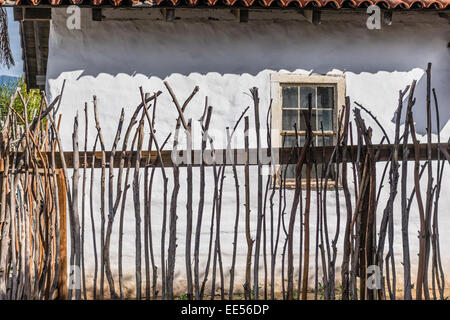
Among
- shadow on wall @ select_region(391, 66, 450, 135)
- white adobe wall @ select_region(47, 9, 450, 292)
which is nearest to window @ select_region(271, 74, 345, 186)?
white adobe wall @ select_region(47, 9, 450, 292)

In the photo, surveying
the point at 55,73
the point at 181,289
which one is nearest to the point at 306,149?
the point at 181,289

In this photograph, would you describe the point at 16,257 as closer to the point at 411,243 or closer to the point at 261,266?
the point at 261,266

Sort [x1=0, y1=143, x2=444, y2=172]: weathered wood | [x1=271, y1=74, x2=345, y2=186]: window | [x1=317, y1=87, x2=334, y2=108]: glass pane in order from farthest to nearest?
1. [x1=317, y1=87, x2=334, y2=108]: glass pane
2. [x1=271, y1=74, x2=345, y2=186]: window
3. [x1=0, y1=143, x2=444, y2=172]: weathered wood

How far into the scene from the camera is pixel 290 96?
5.68 metres

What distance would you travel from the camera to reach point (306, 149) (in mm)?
2832

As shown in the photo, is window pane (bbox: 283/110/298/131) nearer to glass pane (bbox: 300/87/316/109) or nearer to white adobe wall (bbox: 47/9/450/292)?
glass pane (bbox: 300/87/316/109)

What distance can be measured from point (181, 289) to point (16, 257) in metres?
2.60

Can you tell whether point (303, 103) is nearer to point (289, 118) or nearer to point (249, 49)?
point (289, 118)

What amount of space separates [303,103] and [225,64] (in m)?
0.98

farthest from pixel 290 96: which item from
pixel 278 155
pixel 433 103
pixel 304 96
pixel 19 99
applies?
pixel 19 99

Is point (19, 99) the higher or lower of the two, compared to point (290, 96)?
higher

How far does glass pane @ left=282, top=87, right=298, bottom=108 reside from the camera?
5.67m

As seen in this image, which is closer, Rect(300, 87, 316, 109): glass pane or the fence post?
the fence post

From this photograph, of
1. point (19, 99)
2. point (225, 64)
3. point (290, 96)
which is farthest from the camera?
point (19, 99)
